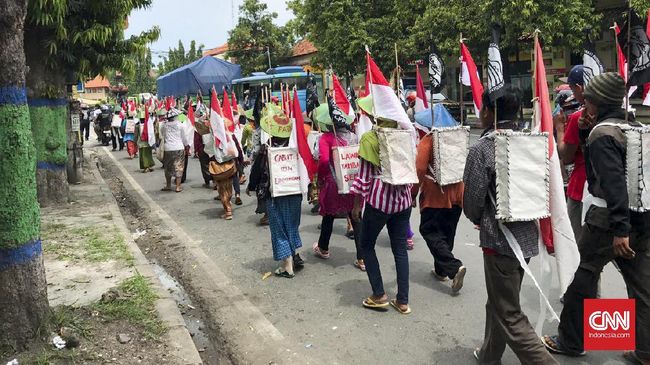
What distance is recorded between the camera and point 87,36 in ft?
26.4

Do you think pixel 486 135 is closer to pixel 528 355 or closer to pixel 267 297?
pixel 528 355

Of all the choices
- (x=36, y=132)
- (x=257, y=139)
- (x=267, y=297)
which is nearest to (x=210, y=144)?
(x=257, y=139)

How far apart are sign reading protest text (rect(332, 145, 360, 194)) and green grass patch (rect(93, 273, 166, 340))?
6.71 ft

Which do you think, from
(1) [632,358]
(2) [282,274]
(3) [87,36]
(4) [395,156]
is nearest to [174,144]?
(3) [87,36]

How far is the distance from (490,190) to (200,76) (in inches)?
985

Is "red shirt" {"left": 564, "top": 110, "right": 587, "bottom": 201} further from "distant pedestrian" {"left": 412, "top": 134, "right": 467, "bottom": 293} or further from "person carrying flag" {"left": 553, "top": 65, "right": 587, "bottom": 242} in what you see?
"distant pedestrian" {"left": 412, "top": 134, "right": 467, "bottom": 293}

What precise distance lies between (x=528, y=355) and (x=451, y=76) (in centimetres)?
2743

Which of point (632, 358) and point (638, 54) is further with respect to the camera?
point (638, 54)

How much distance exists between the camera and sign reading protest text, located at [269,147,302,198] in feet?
17.4

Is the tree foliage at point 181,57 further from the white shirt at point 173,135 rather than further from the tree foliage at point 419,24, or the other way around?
the white shirt at point 173,135

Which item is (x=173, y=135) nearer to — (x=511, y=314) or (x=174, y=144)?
(x=174, y=144)

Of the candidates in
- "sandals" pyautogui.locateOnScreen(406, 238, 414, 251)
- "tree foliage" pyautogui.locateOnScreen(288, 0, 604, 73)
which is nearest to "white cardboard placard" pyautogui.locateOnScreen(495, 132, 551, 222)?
"sandals" pyautogui.locateOnScreen(406, 238, 414, 251)

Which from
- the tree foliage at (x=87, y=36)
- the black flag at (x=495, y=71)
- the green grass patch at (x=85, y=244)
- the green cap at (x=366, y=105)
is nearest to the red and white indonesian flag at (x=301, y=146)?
the green cap at (x=366, y=105)

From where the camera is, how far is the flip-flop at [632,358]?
130 inches
